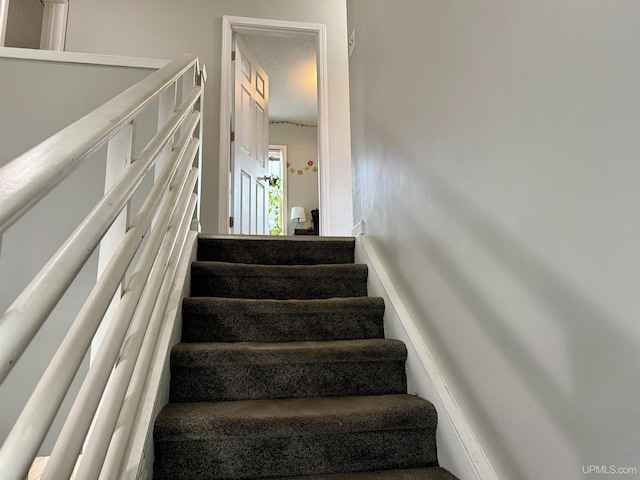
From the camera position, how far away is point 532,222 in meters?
0.86

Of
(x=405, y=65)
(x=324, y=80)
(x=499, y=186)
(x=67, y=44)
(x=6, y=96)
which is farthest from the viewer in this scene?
(x=324, y=80)

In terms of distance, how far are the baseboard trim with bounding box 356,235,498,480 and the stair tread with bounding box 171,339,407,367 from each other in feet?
0.24

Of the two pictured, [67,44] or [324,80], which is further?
[324,80]

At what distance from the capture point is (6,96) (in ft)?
5.63

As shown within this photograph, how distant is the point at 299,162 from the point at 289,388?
5.09 meters

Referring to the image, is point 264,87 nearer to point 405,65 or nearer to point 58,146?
point 405,65

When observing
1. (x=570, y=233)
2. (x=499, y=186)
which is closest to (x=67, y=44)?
(x=499, y=186)

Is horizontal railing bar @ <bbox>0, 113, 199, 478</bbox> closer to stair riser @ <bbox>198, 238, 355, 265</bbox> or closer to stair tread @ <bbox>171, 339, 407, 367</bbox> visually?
stair tread @ <bbox>171, 339, 407, 367</bbox>

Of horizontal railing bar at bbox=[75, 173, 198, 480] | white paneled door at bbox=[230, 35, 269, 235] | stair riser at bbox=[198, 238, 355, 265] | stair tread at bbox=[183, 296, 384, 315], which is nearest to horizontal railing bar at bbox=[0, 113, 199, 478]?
horizontal railing bar at bbox=[75, 173, 198, 480]

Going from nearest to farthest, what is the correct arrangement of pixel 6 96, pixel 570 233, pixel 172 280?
pixel 570 233, pixel 172 280, pixel 6 96

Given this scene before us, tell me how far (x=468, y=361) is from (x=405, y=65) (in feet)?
3.97

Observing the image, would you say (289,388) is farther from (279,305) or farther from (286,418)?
(279,305)

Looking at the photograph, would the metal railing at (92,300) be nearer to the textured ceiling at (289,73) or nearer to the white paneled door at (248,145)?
the white paneled door at (248,145)

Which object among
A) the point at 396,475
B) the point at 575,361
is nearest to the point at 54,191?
the point at 396,475
